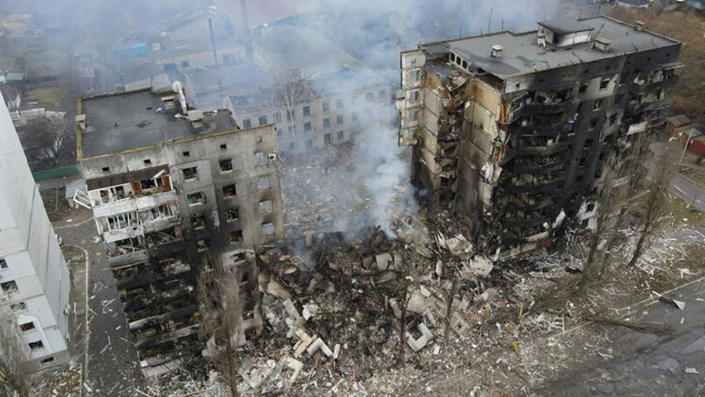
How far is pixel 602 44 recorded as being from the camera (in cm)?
3894

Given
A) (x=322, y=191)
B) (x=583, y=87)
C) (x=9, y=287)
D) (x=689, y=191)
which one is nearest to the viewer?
(x=9, y=287)

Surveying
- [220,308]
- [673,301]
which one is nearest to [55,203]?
[220,308]

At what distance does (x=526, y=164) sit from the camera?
40094mm

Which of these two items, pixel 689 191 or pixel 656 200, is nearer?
pixel 656 200

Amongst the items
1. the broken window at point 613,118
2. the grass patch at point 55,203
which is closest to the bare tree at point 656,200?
the broken window at point 613,118

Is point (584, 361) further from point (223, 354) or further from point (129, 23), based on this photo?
point (129, 23)

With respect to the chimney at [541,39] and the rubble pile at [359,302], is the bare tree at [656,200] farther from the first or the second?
the chimney at [541,39]

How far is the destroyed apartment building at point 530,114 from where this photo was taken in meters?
37.8

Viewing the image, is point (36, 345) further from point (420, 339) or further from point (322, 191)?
point (322, 191)

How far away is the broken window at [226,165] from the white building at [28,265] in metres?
11.9

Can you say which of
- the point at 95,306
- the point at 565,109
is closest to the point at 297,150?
the point at 95,306

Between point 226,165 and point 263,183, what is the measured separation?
2555mm

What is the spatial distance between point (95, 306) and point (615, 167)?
42.2 m

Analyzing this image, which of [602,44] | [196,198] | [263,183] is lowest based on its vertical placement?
[196,198]
